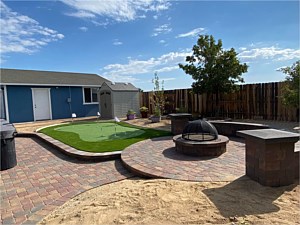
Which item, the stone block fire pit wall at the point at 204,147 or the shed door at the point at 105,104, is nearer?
the stone block fire pit wall at the point at 204,147

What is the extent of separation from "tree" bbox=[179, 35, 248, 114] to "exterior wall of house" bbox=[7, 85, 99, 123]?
10366 mm

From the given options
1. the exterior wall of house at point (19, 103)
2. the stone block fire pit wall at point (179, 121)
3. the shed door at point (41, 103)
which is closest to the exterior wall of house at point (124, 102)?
the shed door at point (41, 103)

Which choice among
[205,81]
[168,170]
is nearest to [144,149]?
[168,170]

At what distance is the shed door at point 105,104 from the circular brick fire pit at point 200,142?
34.8ft

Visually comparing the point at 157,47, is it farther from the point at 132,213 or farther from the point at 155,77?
the point at 132,213

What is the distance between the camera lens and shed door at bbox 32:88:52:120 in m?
14.9

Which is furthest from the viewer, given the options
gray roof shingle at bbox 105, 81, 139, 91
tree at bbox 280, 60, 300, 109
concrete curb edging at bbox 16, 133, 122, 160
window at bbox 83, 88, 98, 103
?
window at bbox 83, 88, 98, 103

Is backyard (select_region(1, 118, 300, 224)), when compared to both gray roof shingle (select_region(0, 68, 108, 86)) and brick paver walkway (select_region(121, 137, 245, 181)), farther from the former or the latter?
gray roof shingle (select_region(0, 68, 108, 86))

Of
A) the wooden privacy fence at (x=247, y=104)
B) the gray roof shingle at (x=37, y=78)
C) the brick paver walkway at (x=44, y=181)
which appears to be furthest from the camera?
the gray roof shingle at (x=37, y=78)

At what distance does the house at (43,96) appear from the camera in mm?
13812

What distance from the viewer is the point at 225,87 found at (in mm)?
10578

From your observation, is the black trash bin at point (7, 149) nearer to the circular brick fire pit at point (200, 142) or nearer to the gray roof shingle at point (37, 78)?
the circular brick fire pit at point (200, 142)

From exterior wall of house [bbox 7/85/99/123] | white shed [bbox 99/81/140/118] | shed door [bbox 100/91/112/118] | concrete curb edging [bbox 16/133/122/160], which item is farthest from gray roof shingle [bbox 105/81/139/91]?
concrete curb edging [bbox 16/133/122/160]

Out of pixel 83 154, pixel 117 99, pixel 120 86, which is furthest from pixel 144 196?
pixel 120 86
